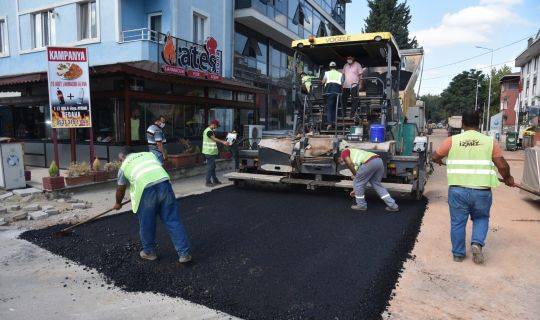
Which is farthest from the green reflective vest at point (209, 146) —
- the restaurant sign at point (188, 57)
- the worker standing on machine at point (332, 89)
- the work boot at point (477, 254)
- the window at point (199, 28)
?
the work boot at point (477, 254)

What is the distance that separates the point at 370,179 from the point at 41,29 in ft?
41.5

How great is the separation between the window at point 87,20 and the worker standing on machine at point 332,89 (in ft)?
26.2

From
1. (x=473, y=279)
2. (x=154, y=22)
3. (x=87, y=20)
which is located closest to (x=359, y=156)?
(x=473, y=279)

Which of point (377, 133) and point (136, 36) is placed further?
point (136, 36)

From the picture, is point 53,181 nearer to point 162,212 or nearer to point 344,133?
point 162,212

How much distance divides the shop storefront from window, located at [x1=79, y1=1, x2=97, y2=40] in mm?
2129

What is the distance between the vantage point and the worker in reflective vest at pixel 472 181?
4.15m

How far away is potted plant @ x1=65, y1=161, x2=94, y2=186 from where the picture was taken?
302 inches

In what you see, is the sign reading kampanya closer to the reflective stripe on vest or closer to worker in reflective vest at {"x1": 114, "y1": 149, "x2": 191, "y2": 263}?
worker in reflective vest at {"x1": 114, "y1": 149, "x2": 191, "y2": 263}

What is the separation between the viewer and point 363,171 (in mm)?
6215

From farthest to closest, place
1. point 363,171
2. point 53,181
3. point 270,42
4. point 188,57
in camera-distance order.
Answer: point 270,42 < point 188,57 < point 53,181 < point 363,171

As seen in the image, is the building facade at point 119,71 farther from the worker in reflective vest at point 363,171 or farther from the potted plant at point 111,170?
the worker in reflective vest at point 363,171

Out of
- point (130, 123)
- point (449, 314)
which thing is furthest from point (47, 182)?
point (449, 314)

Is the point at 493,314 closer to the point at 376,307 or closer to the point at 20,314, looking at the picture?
the point at 376,307
